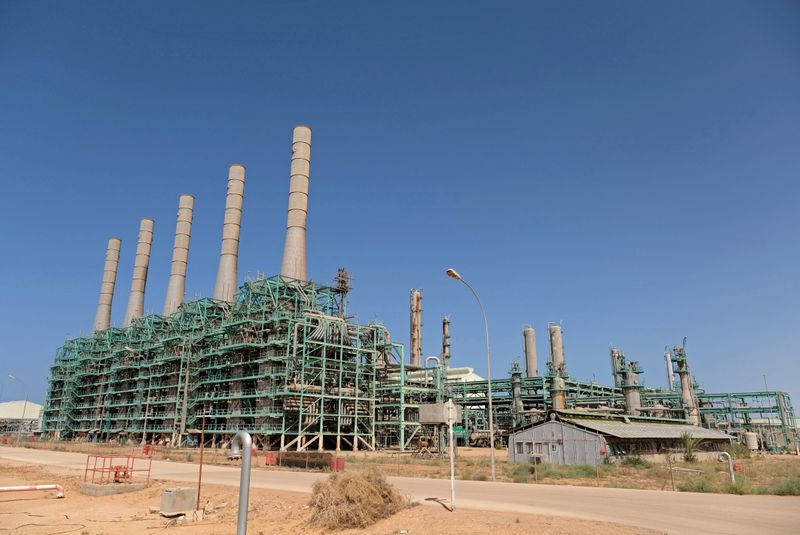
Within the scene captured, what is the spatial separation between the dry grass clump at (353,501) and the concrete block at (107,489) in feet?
43.4

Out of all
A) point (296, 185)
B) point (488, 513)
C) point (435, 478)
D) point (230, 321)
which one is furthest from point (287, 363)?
point (488, 513)

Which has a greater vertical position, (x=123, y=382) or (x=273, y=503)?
(x=123, y=382)

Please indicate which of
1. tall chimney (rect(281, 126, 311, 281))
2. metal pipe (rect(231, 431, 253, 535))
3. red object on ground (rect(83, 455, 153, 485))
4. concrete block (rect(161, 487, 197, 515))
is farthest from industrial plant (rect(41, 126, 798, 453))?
metal pipe (rect(231, 431, 253, 535))

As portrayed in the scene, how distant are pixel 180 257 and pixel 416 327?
4113 cm

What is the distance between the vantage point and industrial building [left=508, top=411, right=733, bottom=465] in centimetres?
3828

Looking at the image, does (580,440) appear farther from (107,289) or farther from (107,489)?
(107,289)

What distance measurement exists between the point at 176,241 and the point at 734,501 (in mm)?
90361

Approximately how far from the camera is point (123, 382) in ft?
293

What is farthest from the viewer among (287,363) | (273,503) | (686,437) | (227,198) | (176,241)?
(176,241)

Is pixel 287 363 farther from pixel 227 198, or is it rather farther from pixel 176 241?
pixel 176 241

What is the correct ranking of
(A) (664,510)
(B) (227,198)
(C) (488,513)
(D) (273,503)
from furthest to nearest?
(B) (227,198)
(D) (273,503)
(A) (664,510)
(C) (488,513)

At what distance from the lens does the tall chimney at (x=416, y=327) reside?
92.1 meters

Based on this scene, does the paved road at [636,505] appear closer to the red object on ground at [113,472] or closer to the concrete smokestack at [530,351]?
the red object on ground at [113,472]

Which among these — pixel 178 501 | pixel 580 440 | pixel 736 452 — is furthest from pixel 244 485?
pixel 736 452
